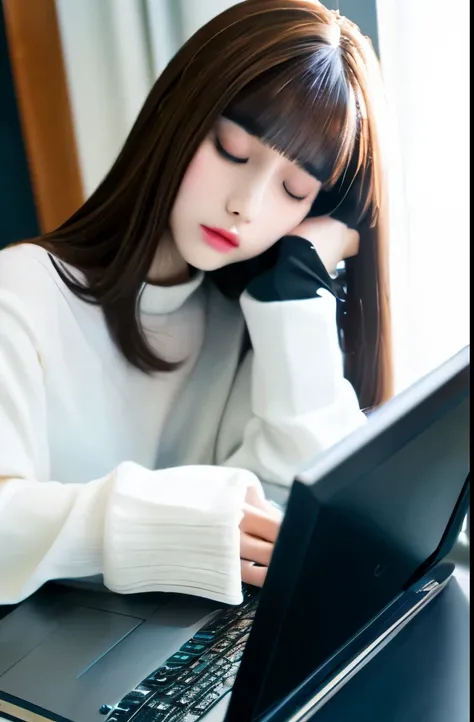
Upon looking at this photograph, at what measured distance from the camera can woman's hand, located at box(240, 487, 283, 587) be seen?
2.45ft

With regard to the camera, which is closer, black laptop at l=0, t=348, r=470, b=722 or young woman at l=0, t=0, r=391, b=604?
black laptop at l=0, t=348, r=470, b=722

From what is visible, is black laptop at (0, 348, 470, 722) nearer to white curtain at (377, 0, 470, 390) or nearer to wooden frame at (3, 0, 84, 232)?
white curtain at (377, 0, 470, 390)

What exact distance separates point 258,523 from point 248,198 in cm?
39

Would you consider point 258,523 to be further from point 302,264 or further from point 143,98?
point 143,98

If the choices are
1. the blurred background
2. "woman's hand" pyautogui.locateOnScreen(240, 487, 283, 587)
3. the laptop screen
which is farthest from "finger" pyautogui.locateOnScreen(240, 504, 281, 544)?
the blurred background

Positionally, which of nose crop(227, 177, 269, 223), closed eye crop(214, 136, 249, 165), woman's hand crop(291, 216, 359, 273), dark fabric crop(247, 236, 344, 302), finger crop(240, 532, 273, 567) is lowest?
finger crop(240, 532, 273, 567)

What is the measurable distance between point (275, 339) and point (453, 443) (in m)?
0.43

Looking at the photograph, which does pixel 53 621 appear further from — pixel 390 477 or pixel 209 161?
pixel 209 161

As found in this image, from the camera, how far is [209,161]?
34.3 inches

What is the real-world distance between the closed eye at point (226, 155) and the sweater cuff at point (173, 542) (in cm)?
39

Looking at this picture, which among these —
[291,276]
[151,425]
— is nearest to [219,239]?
[291,276]

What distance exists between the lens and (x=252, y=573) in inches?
29.3

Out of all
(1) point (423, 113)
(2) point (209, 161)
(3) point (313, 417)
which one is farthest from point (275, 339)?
(1) point (423, 113)

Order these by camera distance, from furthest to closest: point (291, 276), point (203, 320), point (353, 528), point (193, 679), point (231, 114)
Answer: point (203, 320) < point (291, 276) < point (231, 114) < point (193, 679) < point (353, 528)
